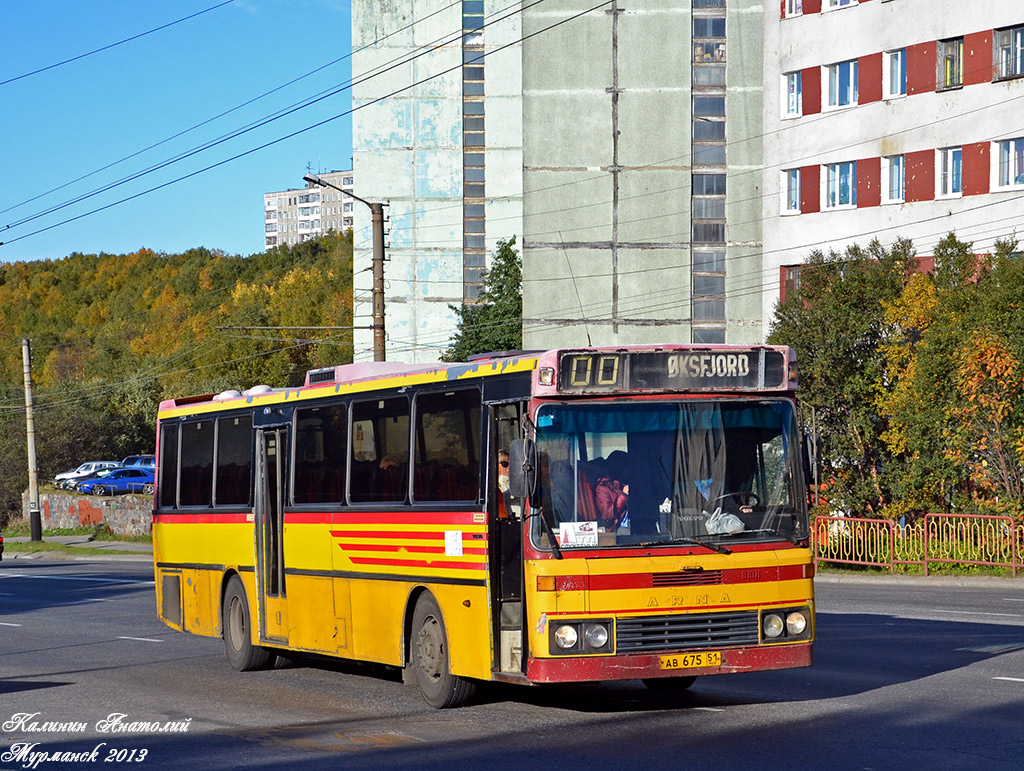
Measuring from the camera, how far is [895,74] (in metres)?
50.6

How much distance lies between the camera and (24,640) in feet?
67.2

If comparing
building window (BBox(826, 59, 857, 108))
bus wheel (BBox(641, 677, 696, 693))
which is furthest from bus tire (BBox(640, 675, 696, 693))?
building window (BBox(826, 59, 857, 108))

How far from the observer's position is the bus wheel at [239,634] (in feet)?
52.7

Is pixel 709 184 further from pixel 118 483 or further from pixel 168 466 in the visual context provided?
pixel 168 466

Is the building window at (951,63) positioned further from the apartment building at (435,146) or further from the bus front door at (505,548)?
the bus front door at (505,548)

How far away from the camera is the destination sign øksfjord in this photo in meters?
11.1

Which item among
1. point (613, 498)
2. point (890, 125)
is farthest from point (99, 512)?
point (613, 498)

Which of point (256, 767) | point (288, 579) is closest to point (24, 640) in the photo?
point (288, 579)

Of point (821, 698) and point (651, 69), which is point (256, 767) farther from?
point (651, 69)

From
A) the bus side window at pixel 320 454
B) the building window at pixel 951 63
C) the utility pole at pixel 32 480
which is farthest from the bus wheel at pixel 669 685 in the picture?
the utility pole at pixel 32 480

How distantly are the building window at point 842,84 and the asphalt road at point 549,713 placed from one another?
3611 centimetres

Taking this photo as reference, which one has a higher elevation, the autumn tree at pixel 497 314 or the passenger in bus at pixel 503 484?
the autumn tree at pixel 497 314

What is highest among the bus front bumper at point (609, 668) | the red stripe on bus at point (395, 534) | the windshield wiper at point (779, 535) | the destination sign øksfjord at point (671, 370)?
the destination sign øksfjord at point (671, 370)

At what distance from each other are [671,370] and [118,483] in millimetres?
70781
